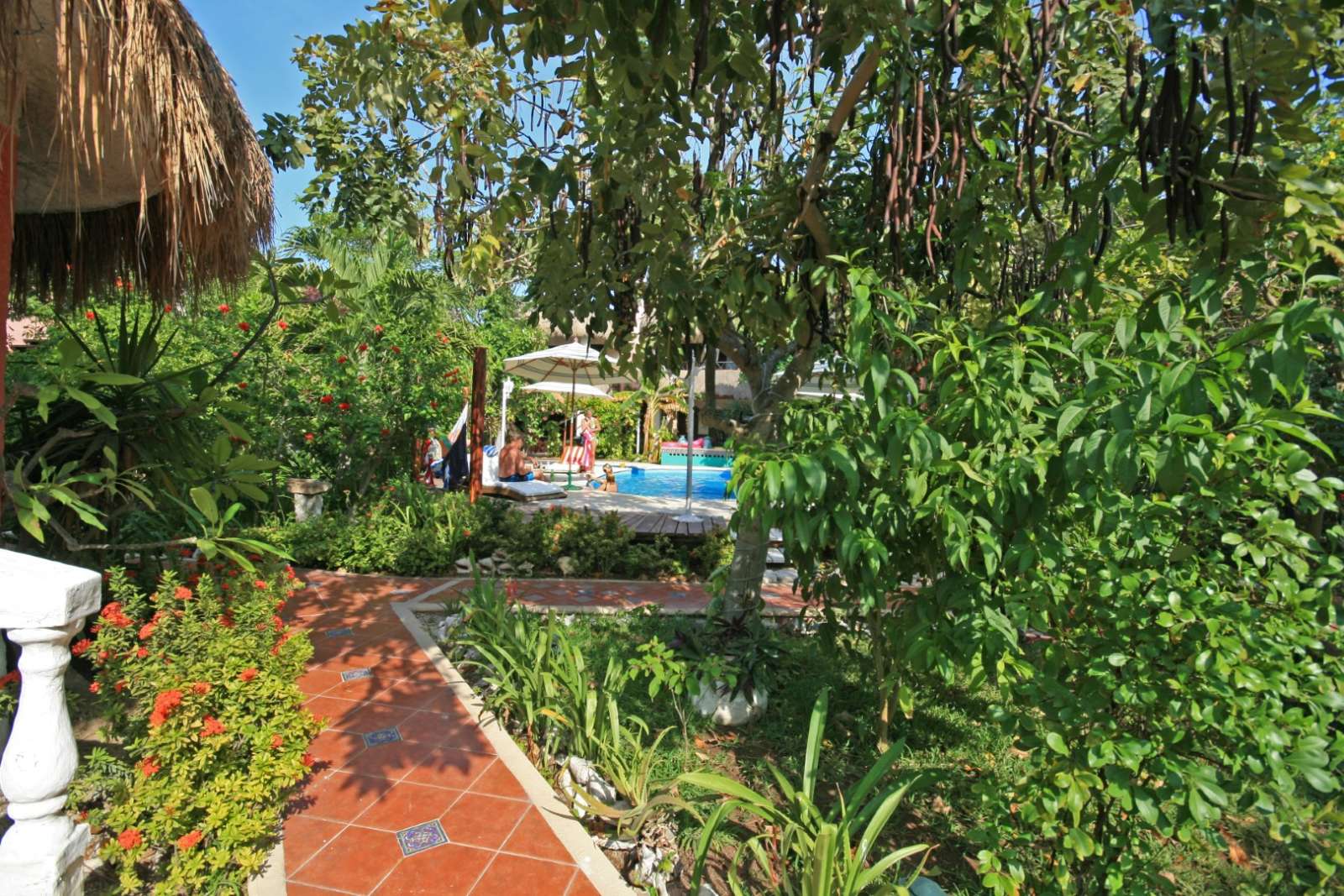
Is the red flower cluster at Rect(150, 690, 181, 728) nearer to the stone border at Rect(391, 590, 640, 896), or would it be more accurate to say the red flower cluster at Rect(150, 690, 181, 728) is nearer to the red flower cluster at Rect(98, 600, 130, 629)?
the red flower cluster at Rect(98, 600, 130, 629)

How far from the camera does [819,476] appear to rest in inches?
79.5

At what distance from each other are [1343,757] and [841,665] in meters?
3.18

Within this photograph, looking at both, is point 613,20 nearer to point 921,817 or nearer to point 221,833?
point 221,833

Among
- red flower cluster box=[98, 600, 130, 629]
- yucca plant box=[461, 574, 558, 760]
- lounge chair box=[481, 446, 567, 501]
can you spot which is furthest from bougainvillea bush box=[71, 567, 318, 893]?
lounge chair box=[481, 446, 567, 501]

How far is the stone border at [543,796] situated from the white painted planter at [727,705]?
1023 millimetres

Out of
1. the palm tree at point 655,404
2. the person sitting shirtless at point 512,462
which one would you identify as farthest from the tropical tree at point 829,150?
the palm tree at point 655,404

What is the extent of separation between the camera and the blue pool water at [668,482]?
1691cm

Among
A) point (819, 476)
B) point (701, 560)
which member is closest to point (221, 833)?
point (819, 476)

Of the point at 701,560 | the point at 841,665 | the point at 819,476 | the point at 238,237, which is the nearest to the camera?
the point at 819,476

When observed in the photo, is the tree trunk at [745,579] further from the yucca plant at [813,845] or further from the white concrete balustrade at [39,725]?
the white concrete balustrade at [39,725]

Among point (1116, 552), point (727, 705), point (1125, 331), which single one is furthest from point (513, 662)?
point (1125, 331)

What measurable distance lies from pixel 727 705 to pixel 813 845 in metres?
Answer: 1.64

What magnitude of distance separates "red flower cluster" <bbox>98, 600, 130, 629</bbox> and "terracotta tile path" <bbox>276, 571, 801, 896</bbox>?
101 centimetres

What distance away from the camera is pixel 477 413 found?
787cm
